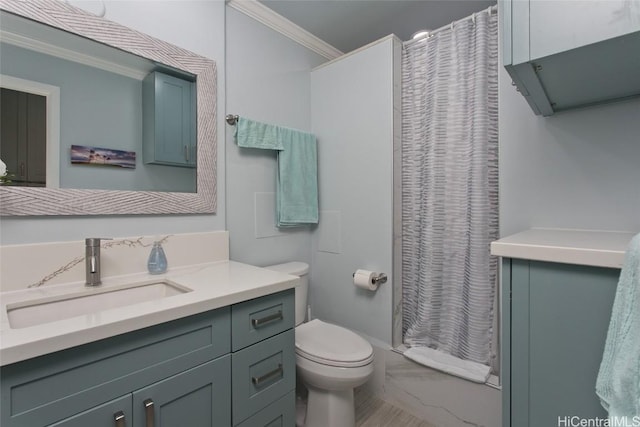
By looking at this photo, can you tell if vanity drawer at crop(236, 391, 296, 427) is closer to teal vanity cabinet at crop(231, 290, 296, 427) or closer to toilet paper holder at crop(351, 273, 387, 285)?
teal vanity cabinet at crop(231, 290, 296, 427)

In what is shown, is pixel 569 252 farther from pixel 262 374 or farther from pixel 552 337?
pixel 262 374

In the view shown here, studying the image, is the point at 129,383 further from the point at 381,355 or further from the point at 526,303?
the point at 381,355

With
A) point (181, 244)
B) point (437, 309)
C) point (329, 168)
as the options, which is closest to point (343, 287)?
point (437, 309)

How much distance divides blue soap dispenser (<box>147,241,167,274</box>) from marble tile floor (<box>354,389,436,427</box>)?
A: 128 cm

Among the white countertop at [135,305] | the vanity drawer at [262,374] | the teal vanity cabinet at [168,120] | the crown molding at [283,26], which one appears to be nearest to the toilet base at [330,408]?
the vanity drawer at [262,374]

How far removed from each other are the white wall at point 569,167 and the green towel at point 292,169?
112 cm

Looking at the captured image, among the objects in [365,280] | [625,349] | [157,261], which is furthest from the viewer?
[365,280]

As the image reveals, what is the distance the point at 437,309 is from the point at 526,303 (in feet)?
3.12

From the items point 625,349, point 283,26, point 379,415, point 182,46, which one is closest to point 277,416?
point 379,415

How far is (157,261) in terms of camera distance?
4.28ft

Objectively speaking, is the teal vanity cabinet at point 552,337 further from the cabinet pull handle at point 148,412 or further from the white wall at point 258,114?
the white wall at point 258,114

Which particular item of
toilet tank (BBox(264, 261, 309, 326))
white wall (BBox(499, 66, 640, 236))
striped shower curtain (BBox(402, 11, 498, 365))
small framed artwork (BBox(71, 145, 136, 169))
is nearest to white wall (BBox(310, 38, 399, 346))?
striped shower curtain (BBox(402, 11, 498, 365))

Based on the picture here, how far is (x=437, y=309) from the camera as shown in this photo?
1698 millimetres

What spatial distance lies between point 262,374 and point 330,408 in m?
0.53
